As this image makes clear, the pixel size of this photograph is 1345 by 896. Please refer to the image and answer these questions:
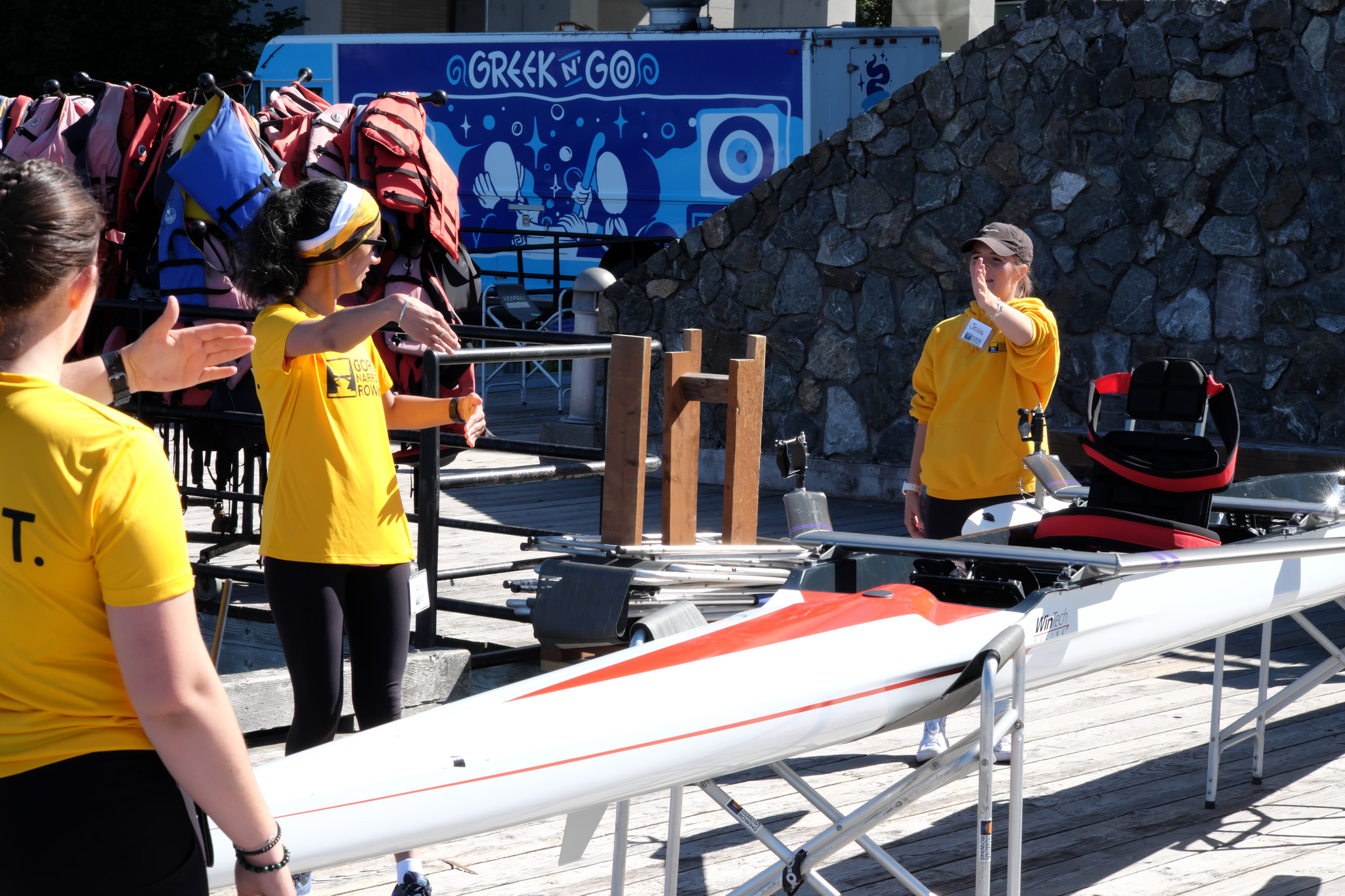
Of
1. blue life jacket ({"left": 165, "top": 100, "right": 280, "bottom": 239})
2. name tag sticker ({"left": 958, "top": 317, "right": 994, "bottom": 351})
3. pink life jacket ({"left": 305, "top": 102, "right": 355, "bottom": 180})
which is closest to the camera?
name tag sticker ({"left": 958, "top": 317, "right": 994, "bottom": 351})

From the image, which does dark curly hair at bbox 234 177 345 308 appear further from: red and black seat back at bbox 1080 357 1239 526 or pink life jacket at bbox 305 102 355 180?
pink life jacket at bbox 305 102 355 180

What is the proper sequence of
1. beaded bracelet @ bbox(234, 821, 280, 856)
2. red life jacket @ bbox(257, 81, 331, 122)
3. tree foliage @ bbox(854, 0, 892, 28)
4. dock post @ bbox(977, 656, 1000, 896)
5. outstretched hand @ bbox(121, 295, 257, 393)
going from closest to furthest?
beaded bracelet @ bbox(234, 821, 280, 856)
outstretched hand @ bbox(121, 295, 257, 393)
dock post @ bbox(977, 656, 1000, 896)
red life jacket @ bbox(257, 81, 331, 122)
tree foliage @ bbox(854, 0, 892, 28)

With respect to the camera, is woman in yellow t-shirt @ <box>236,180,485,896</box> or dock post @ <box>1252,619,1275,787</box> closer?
woman in yellow t-shirt @ <box>236,180,485,896</box>

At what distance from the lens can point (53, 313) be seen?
5.41ft

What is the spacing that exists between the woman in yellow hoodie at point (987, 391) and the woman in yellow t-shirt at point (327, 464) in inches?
76.1

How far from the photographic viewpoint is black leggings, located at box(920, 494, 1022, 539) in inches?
184

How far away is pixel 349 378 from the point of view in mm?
3355

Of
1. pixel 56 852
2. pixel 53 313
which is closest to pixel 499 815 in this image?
pixel 56 852

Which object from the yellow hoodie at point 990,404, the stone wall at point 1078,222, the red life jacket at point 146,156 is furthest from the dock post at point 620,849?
the stone wall at point 1078,222

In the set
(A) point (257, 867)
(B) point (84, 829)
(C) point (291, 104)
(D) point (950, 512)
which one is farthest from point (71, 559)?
(C) point (291, 104)

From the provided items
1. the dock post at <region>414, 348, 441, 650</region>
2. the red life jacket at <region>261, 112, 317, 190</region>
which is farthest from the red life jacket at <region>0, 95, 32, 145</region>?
the dock post at <region>414, 348, 441, 650</region>

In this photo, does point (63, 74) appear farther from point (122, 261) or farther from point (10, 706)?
point (10, 706)

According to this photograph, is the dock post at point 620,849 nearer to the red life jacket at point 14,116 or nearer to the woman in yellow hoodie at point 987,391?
the woman in yellow hoodie at point 987,391

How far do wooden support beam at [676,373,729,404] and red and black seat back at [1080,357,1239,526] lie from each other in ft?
4.51
